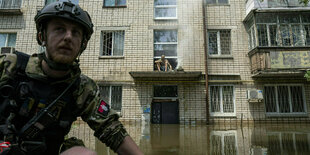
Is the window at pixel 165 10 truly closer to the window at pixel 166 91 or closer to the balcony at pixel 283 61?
the window at pixel 166 91

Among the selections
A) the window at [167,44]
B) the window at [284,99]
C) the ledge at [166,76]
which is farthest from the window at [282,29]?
the window at [167,44]

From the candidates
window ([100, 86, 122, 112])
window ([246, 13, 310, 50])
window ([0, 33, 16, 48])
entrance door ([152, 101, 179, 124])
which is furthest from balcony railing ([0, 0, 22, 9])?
window ([246, 13, 310, 50])

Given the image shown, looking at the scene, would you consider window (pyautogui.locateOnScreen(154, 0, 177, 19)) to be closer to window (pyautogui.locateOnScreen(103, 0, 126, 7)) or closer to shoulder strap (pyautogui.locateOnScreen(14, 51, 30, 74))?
window (pyautogui.locateOnScreen(103, 0, 126, 7))

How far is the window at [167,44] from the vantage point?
9312 mm

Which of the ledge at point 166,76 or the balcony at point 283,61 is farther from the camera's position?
the ledge at point 166,76

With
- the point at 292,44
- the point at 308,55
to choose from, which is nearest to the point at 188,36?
the point at 292,44

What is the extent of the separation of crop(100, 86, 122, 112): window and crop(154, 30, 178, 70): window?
2.73 m

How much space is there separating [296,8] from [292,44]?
1.86m

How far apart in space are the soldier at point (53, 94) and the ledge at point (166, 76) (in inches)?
263

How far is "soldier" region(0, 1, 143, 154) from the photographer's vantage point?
1.05m

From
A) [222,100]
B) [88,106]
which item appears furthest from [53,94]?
[222,100]

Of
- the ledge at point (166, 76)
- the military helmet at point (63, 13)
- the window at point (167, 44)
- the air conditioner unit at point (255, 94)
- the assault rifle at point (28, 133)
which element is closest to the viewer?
the assault rifle at point (28, 133)

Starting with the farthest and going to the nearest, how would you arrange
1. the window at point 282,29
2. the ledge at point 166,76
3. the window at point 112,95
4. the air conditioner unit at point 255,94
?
the window at point 112,95, the window at point 282,29, the air conditioner unit at point 255,94, the ledge at point 166,76

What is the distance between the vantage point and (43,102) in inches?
46.3
